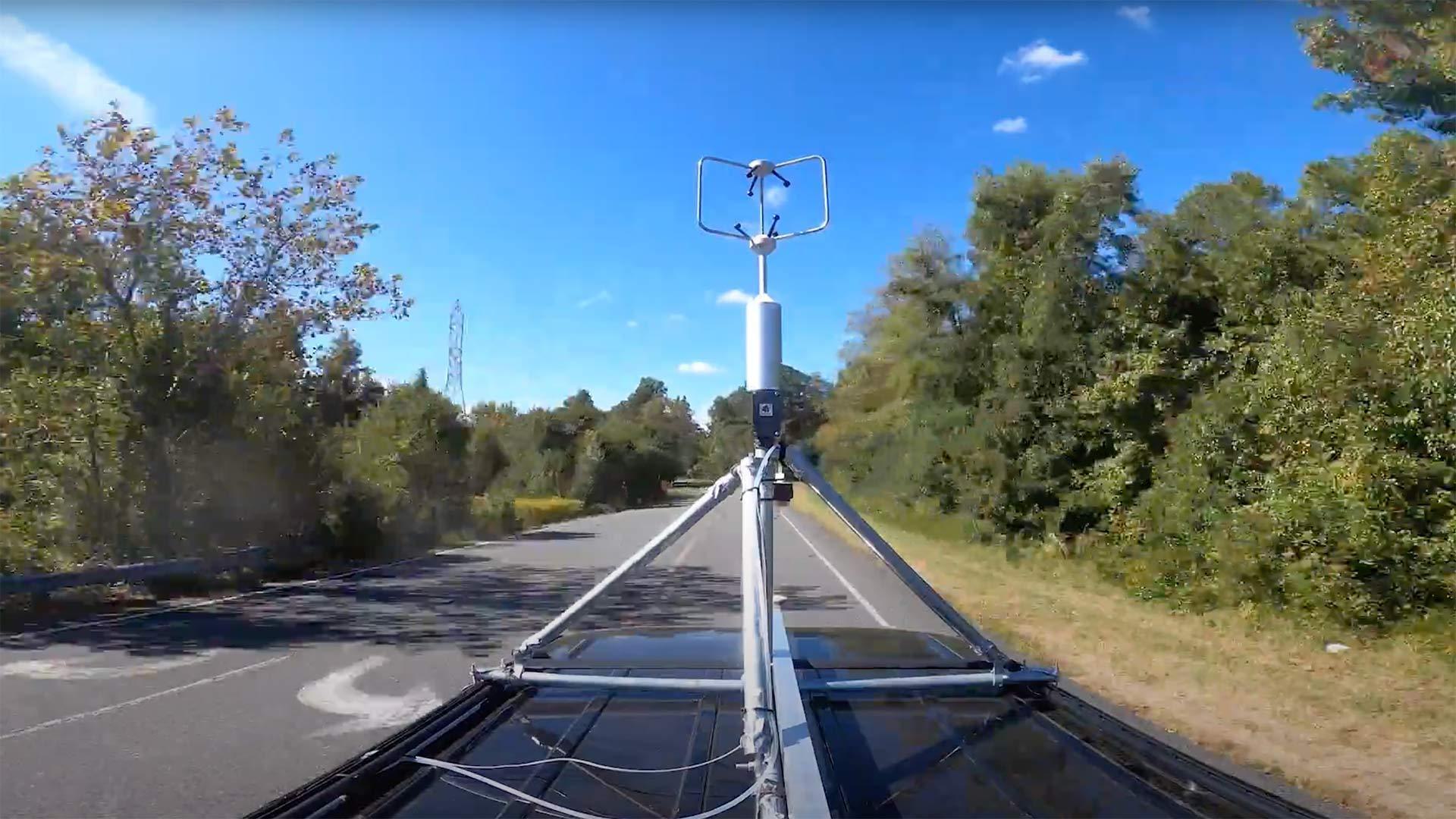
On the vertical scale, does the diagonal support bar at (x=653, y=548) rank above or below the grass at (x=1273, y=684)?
above

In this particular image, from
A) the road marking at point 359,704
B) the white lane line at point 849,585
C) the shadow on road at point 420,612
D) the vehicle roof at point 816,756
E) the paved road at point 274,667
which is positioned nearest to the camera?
the vehicle roof at point 816,756

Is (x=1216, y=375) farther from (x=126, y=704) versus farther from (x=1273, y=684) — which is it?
(x=126, y=704)

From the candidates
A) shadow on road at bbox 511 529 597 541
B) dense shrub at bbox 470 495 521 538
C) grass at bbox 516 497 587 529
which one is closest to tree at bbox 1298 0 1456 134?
shadow on road at bbox 511 529 597 541

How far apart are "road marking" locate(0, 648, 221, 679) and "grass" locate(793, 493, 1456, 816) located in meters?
6.33

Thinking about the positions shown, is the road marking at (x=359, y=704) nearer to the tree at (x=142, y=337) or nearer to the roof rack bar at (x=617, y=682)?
the roof rack bar at (x=617, y=682)

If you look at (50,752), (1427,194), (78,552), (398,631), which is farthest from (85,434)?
(1427,194)

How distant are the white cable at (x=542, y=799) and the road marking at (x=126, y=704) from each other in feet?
20.8

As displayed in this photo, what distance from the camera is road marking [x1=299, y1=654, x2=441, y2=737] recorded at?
7419 millimetres

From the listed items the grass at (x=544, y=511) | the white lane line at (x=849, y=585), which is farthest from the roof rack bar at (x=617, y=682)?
the grass at (x=544, y=511)

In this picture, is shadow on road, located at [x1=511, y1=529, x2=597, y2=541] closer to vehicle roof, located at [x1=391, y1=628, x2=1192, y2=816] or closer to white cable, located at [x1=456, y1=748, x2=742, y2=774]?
vehicle roof, located at [x1=391, y1=628, x2=1192, y2=816]

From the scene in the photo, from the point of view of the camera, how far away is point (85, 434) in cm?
1738

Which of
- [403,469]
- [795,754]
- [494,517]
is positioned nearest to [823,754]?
[795,754]

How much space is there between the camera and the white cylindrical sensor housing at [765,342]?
3.07m

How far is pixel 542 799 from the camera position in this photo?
2.32 m
